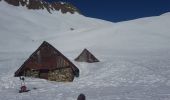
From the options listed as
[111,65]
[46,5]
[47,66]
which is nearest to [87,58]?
[111,65]

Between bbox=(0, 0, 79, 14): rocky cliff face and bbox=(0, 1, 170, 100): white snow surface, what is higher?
bbox=(0, 0, 79, 14): rocky cliff face

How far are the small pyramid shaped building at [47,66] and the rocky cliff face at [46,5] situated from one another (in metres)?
102

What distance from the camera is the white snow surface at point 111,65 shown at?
2880 centimetres

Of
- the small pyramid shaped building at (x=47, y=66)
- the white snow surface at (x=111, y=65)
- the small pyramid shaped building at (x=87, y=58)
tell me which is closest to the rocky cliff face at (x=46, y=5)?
the white snow surface at (x=111, y=65)

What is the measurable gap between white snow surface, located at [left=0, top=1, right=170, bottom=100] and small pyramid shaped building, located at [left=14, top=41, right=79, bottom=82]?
1218 millimetres

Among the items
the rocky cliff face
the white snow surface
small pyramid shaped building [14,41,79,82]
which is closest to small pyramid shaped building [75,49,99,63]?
the white snow surface

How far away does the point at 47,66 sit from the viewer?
3850 cm

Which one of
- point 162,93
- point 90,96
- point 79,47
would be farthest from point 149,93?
point 79,47

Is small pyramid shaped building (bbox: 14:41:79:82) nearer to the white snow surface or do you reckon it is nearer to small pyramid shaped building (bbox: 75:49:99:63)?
the white snow surface

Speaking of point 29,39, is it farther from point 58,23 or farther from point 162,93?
point 162,93

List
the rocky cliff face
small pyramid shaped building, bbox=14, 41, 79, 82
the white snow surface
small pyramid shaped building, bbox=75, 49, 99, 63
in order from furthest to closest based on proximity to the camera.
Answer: the rocky cliff face → small pyramid shaped building, bbox=75, 49, 99, 63 → small pyramid shaped building, bbox=14, 41, 79, 82 → the white snow surface

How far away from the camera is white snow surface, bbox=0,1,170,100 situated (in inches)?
1134

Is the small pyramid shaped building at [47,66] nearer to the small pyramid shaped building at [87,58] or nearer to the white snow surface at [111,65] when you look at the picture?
the white snow surface at [111,65]

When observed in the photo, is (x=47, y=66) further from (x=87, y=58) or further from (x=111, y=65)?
(x=87, y=58)
